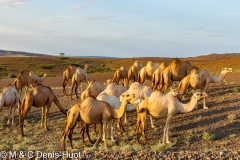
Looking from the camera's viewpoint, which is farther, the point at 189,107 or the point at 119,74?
the point at 119,74

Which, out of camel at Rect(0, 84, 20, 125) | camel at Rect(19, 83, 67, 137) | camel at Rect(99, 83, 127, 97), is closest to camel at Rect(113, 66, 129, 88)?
camel at Rect(99, 83, 127, 97)

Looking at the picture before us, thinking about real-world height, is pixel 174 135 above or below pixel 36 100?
below

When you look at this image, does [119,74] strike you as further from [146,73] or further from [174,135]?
[174,135]

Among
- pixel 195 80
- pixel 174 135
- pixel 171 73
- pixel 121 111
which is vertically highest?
pixel 171 73

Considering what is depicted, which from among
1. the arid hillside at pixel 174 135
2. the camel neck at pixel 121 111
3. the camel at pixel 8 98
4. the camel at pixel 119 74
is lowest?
the arid hillside at pixel 174 135

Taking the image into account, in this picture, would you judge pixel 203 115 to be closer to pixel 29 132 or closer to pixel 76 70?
pixel 29 132

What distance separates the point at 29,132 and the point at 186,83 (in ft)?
22.2

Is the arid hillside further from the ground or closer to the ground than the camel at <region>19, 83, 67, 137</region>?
closer to the ground

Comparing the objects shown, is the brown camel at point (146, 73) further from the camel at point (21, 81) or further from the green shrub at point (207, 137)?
Answer: the green shrub at point (207, 137)

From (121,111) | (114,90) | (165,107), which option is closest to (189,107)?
(165,107)

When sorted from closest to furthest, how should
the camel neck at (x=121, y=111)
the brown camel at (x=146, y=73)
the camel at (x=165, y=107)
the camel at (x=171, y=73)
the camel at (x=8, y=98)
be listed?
the camel neck at (x=121, y=111)
the camel at (x=165, y=107)
the camel at (x=8, y=98)
the camel at (x=171, y=73)
the brown camel at (x=146, y=73)

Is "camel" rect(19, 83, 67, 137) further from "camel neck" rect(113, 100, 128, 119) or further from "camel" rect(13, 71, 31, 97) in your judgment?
"camel" rect(13, 71, 31, 97)

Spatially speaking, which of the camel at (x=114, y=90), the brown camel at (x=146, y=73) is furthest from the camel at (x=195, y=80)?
the brown camel at (x=146, y=73)

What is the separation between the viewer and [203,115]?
13570mm
